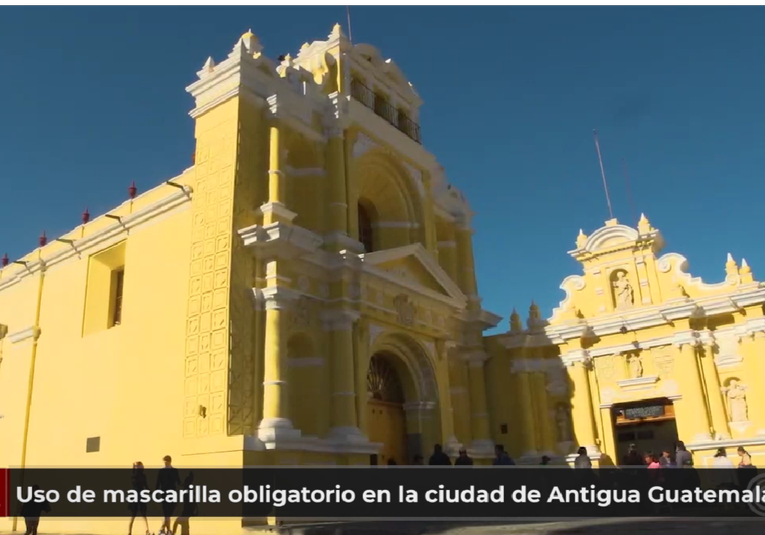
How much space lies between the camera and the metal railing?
1839 centimetres

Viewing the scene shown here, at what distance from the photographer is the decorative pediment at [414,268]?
15.9m

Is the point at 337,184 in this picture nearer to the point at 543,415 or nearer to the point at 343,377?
the point at 343,377

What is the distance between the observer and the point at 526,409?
19.6m

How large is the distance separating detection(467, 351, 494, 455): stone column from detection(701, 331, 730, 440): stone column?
5552 millimetres

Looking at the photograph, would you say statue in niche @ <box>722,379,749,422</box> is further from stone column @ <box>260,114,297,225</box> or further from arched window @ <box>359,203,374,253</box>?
stone column @ <box>260,114,297,225</box>

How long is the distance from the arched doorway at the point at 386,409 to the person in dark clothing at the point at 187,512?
4.85 metres

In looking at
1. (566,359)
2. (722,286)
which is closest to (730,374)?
(722,286)

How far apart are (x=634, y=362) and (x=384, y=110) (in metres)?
9.56

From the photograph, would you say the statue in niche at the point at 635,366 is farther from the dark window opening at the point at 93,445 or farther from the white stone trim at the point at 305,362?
the dark window opening at the point at 93,445

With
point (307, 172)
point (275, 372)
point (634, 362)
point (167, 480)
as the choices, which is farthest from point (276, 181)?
point (634, 362)

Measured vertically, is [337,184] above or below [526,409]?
above

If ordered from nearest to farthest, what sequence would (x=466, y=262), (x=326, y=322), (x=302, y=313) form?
1. (x=302, y=313)
2. (x=326, y=322)
3. (x=466, y=262)

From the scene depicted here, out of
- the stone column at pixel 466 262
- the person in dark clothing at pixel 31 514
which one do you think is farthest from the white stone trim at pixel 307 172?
the person in dark clothing at pixel 31 514

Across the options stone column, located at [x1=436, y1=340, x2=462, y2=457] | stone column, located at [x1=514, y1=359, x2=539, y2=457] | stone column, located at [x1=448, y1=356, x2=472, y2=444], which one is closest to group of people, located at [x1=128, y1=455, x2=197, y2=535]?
stone column, located at [x1=436, y1=340, x2=462, y2=457]
